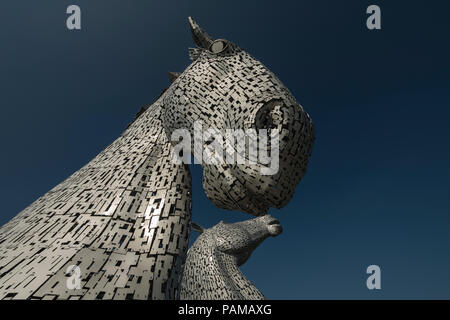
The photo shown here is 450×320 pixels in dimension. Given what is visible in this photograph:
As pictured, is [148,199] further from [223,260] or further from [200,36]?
[223,260]

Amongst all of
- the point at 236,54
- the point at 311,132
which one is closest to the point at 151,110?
the point at 236,54

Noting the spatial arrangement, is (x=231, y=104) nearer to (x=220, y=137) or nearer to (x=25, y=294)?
(x=220, y=137)

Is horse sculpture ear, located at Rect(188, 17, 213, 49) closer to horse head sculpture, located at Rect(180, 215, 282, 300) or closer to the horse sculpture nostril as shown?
the horse sculpture nostril

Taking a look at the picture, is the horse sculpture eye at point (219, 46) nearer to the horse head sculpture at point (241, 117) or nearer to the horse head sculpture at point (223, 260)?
the horse head sculpture at point (241, 117)

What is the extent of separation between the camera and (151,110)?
6.65ft

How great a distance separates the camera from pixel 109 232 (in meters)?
1.36

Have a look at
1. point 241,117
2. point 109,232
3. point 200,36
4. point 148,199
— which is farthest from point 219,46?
point 109,232

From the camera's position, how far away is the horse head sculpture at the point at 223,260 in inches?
171

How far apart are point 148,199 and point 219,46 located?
0.94 meters

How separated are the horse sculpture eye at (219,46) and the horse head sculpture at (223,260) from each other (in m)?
3.39

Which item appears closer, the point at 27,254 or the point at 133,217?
the point at 27,254

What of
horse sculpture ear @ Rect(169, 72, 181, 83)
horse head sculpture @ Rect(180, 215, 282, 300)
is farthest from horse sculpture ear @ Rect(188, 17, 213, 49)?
horse head sculpture @ Rect(180, 215, 282, 300)
